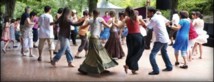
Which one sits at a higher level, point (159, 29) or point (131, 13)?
point (131, 13)

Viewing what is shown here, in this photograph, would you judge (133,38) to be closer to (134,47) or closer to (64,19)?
(134,47)

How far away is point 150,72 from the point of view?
8984 mm

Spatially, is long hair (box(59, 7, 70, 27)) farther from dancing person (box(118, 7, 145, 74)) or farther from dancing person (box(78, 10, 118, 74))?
dancing person (box(118, 7, 145, 74))

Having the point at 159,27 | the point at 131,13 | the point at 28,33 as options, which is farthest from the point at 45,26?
the point at 159,27

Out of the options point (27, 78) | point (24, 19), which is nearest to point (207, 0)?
point (24, 19)

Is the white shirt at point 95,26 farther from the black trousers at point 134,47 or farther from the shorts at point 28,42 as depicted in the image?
the shorts at point 28,42

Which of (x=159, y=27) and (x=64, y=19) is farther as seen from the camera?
(x=64, y=19)

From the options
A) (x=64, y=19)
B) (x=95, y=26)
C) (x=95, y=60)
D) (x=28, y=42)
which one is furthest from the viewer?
(x=28, y=42)

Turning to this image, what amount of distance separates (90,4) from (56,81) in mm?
12214

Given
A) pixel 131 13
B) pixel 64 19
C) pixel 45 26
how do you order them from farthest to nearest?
1. pixel 45 26
2. pixel 64 19
3. pixel 131 13

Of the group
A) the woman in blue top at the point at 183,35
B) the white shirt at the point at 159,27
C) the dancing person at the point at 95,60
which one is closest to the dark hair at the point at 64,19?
the dancing person at the point at 95,60

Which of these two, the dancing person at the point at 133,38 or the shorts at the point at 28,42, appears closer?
the dancing person at the point at 133,38

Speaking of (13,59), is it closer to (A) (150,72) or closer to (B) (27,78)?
(B) (27,78)

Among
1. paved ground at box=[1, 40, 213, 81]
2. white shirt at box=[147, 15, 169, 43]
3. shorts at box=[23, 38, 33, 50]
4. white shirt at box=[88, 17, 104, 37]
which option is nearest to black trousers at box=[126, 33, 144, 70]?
paved ground at box=[1, 40, 213, 81]
